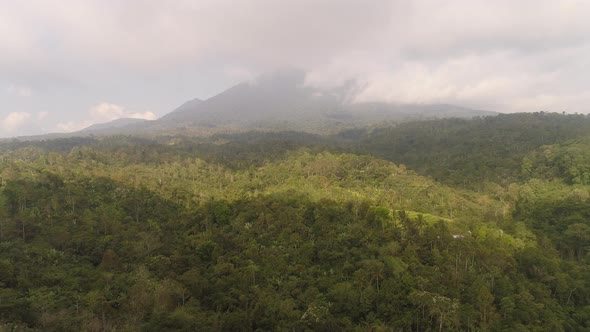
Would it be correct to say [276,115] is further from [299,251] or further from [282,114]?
[299,251]

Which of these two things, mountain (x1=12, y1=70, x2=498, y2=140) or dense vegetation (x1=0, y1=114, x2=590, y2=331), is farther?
mountain (x1=12, y1=70, x2=498, y2=140)

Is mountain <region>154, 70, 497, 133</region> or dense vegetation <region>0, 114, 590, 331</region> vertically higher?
mountain <region>154, 70, 497, 133</region>

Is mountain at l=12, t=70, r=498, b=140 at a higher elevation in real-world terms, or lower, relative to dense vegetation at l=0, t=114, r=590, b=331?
higher

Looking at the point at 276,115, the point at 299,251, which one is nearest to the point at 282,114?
the point at 276,115

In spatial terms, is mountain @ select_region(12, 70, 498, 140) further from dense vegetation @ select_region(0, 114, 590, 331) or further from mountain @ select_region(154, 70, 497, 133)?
dense vegetation @ select_region(0, 114, 590, 331)

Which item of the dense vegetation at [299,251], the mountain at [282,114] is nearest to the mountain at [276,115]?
the mountain at [282,114]

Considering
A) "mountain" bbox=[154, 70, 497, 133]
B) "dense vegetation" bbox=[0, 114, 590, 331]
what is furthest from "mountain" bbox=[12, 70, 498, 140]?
"dense vegetation" bbox=[0, 114, 590, 331]

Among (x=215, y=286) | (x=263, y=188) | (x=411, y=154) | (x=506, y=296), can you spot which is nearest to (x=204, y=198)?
(x=263, y=188)

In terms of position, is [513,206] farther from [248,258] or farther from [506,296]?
[248,258]
